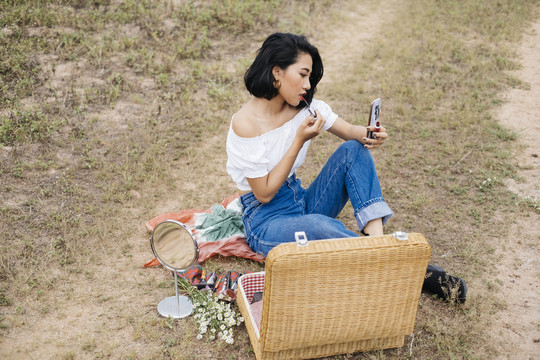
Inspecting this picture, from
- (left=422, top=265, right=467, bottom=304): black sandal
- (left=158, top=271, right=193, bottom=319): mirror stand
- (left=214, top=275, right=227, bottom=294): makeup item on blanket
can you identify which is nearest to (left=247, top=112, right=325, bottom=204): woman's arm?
(left=214, top=275, right=227, bottom=294): makeup item on blanket

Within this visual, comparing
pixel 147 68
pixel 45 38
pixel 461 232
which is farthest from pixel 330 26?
pixel 461 232

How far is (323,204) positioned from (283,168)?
408 millimetres

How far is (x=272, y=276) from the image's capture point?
233 cm

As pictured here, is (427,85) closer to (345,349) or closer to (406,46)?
(406,46)

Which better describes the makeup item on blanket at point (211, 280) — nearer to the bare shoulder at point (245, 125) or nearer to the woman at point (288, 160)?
the woman at point (288, 160)

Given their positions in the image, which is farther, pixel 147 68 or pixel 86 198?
pixel 147 68

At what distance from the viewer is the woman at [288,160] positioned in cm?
310

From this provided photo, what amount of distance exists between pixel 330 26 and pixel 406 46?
1401 mm

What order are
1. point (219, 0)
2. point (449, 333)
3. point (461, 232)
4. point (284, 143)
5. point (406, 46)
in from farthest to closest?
point (219, 0) → point (406, 46) → point (461, 232) → point (284, 143) → point (449, 333)

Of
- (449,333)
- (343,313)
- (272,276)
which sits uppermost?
(272,276)

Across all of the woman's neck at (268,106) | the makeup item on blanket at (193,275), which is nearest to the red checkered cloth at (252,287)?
the makeup item on blanket at (193,275)

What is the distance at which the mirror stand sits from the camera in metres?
3.05

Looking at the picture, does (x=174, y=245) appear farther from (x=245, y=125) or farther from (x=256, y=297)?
(x=245, y=125)

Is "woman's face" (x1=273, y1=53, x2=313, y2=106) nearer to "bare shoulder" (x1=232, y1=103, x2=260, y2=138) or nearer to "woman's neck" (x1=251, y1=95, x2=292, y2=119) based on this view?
"woman's neck" (x1=251, y1=95, x2=292, y2=119)
